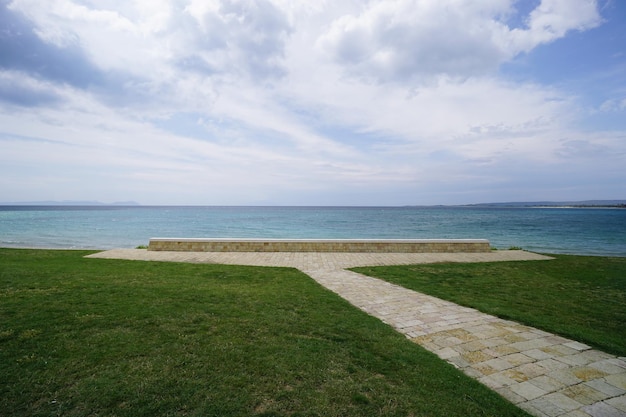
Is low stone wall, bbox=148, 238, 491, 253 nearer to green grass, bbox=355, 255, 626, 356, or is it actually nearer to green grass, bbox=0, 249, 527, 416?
green grass, bbox=355, 255, 626, 356

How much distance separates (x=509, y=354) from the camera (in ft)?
15.4

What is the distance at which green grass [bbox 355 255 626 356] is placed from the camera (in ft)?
19.2

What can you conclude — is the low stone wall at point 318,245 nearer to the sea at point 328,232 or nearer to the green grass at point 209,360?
the green grass at point 209,360

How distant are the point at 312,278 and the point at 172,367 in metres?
6.12

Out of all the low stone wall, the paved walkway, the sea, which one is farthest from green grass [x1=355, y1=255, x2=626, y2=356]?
the sea

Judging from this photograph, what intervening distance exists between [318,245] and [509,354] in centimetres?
1103

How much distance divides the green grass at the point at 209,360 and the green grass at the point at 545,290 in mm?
3007

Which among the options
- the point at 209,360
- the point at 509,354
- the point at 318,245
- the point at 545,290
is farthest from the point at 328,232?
the point at 209,360

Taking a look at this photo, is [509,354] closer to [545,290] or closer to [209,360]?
[209,360]

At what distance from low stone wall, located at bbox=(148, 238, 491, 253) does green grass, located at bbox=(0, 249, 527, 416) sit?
8.09 m

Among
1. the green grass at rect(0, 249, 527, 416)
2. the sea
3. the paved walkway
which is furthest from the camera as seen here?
the sea

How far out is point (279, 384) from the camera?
3.64 metres

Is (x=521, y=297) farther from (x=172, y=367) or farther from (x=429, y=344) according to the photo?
(x=172, y=367)

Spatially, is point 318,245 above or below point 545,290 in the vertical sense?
above
